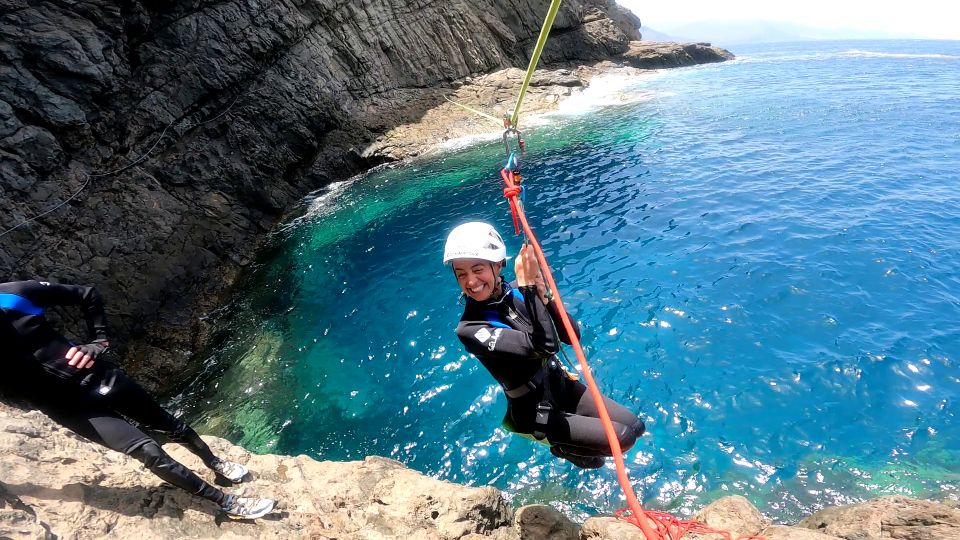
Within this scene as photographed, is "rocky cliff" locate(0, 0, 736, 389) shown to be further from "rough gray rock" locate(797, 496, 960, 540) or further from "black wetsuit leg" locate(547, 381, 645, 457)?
"rough gray rock" locate(797, 496, 960, 540)

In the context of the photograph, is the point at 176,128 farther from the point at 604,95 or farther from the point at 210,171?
the point at 604,95

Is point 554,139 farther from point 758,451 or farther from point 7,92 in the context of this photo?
point 7,92

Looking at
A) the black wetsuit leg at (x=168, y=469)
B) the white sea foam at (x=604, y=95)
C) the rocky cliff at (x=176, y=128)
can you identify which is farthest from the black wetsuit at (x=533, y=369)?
the white sea foam at (x=604, y=95)

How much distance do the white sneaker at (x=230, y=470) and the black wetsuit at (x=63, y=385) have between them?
69cm

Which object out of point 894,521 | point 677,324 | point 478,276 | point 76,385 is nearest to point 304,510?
point 76,385

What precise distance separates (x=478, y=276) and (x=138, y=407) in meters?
3.63

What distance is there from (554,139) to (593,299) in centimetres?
1472

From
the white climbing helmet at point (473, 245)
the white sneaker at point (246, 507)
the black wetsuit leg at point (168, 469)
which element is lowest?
the white sneaker at point (246, 507)

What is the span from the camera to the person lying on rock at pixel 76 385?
3.84 m

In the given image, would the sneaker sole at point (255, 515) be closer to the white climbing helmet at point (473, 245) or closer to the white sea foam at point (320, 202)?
the white climbing helmet at point (473, 245)

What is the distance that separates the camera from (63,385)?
12.8ft

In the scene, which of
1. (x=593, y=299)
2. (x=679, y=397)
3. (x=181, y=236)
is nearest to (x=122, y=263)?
(x=181, y=236)

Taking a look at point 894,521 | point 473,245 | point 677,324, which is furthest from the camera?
point 677,324

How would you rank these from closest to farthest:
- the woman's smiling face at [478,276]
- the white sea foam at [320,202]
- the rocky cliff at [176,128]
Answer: the woman's smiling face at [478,276] < the rocky cliff at [176,128] < the white sea foam at [320,202]
